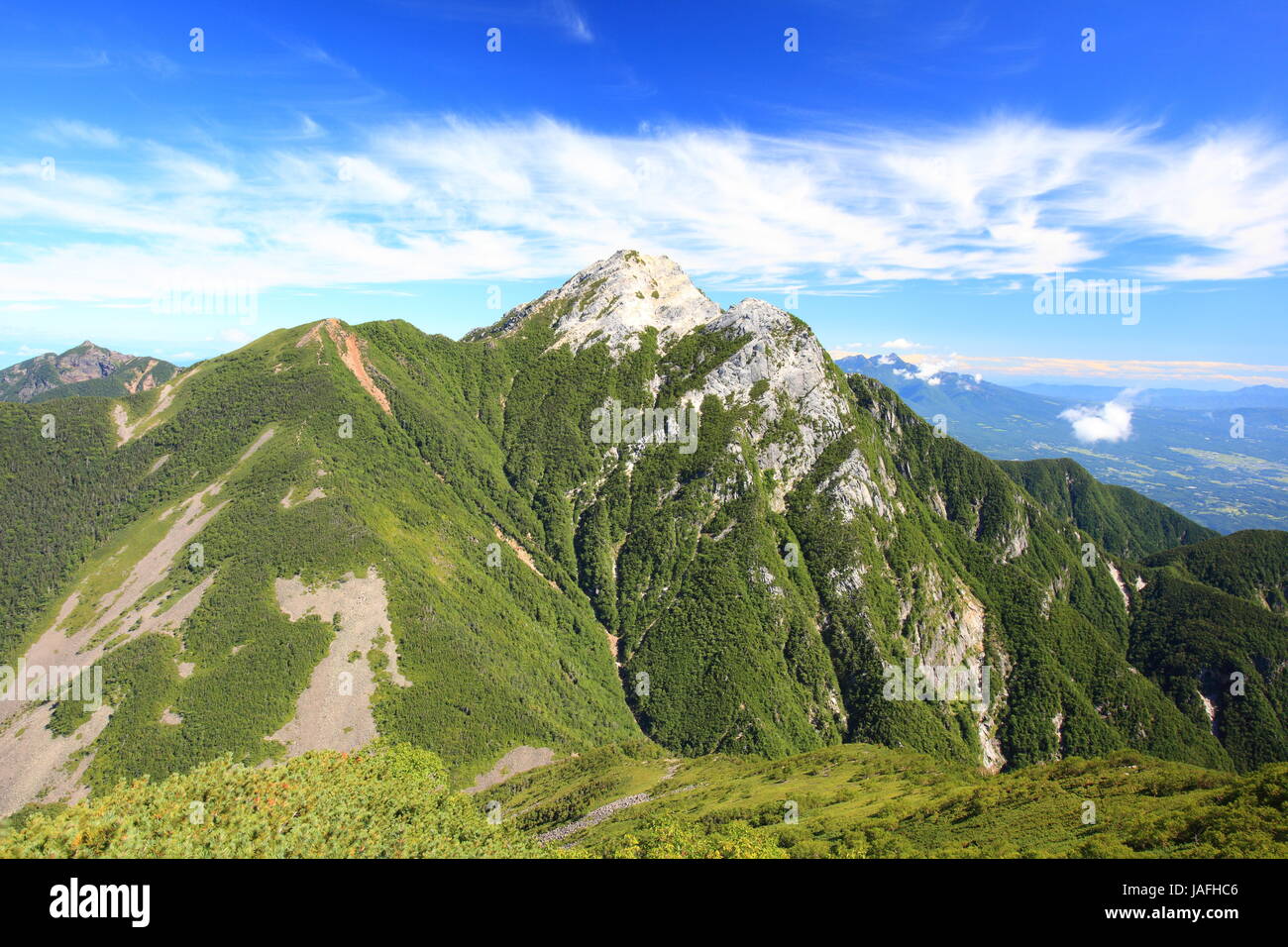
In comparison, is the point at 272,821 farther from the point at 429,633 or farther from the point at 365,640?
the point at 429,633

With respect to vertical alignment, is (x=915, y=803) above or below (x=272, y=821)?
below

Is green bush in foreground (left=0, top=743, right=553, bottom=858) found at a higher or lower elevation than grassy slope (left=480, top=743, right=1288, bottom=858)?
higher

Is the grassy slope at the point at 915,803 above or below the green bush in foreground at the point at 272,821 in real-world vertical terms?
below

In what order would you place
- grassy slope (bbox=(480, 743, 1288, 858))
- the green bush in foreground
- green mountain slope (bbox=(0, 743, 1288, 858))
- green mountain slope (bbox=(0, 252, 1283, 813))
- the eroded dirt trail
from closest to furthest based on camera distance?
the green bush in foreground < green mountain slope (bbox=(0, 743, 1288, 858)) < grassy slope (bbox=(480, 743, 1288, 858)) < the eroded dirt trail < green mountain slope (bbox=(0, 252, 1283, 813))

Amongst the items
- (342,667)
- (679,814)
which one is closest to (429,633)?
(342,667)

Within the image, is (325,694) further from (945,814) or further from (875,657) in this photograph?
(875,657)

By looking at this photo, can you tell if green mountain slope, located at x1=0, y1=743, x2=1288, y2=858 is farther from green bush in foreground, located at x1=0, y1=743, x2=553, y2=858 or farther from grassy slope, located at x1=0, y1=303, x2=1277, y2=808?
grassy slope, located at x1=0, y1=303, x2=1277, y2=808

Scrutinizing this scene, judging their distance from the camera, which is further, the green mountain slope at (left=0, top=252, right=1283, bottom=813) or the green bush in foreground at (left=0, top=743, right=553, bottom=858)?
the green mountain slope at (left=0, top=252, right=1283, bottom=813)

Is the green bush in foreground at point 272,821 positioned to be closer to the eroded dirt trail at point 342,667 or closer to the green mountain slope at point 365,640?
the eroded dirt trail at point 342,667

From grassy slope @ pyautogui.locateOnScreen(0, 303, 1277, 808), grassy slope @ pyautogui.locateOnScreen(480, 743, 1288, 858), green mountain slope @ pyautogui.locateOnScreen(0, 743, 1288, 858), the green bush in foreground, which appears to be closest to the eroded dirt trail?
grassy slope @ pyautogui.locateOnScreen(0, 303, 1277, 808)

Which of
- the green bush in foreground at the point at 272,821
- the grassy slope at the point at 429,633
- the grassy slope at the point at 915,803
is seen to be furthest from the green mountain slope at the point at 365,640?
the green bush in foreground at the point at 272,821
